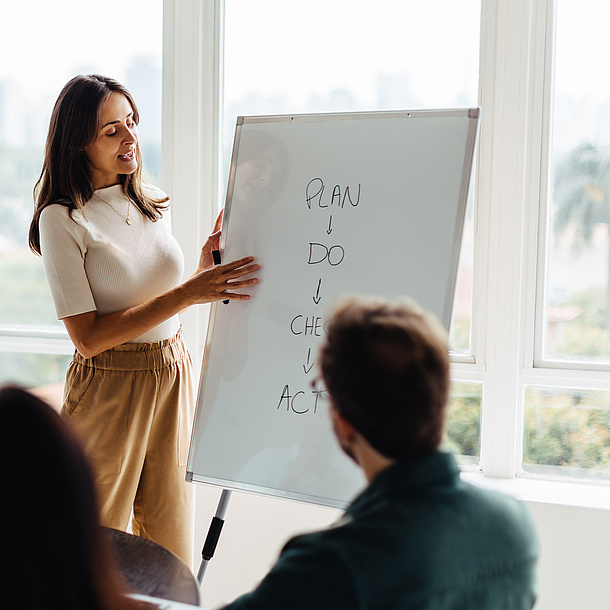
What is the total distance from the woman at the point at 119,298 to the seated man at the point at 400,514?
862 mm

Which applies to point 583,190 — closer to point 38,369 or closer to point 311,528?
point 311,528

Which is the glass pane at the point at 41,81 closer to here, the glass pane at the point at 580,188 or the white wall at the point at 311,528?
A: the white wall at the point at 311,528

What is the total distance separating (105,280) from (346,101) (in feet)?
3.49

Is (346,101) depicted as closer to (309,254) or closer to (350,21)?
(350,21)

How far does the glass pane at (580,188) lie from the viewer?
2.10 meters

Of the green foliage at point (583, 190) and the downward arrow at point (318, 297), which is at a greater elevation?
the green foliage at point (583, 190)

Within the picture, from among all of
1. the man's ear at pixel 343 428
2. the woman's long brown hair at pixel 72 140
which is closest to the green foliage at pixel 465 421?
the woman's long brown hair at pixel 72 140

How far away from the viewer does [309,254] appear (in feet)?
5.27

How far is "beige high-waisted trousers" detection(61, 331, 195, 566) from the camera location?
5.60 feet

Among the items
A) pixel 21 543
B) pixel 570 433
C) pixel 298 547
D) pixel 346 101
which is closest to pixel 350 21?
pixel 346 101

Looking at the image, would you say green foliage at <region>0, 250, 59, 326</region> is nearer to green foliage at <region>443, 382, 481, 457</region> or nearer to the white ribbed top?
the white ribbed top

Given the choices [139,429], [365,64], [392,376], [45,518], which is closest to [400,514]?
[392,376]

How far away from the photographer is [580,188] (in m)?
2.12

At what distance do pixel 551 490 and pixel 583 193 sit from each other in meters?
0.94
